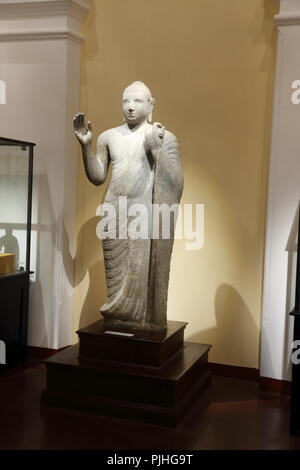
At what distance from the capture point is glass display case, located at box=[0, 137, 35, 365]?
14.8ft

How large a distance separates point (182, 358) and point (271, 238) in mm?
1178

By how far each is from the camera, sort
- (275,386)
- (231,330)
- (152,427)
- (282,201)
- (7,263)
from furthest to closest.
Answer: (231,330) < (7,263) < (275,386) < (282,201) < (152,427)

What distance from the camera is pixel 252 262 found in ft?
15.0

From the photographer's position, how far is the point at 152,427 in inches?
140

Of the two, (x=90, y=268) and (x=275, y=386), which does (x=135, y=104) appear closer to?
(x=90, y=268)

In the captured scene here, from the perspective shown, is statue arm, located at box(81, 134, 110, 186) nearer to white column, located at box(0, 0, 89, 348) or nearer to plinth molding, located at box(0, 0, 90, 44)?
white column, located at box(0, 0, 89, 348)

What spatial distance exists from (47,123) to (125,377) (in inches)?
93.7

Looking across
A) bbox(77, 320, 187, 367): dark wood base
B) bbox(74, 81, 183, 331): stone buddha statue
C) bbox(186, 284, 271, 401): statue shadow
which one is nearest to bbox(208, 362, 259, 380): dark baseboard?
bbox(186, 284, 271, 401): statue shadow

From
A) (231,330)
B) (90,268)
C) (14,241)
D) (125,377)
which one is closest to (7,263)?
(14,241)

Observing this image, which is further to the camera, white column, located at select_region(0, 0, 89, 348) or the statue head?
white column, located at select_region(0, 0, 89, 348)

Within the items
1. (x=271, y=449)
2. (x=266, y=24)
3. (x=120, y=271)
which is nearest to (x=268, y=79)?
(x=266, y=24)

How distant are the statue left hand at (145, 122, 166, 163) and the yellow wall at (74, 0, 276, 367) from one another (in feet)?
3.17

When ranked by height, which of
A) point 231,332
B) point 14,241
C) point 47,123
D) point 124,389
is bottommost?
point 124,389

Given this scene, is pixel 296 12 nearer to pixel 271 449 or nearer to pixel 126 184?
pixel 126 184
